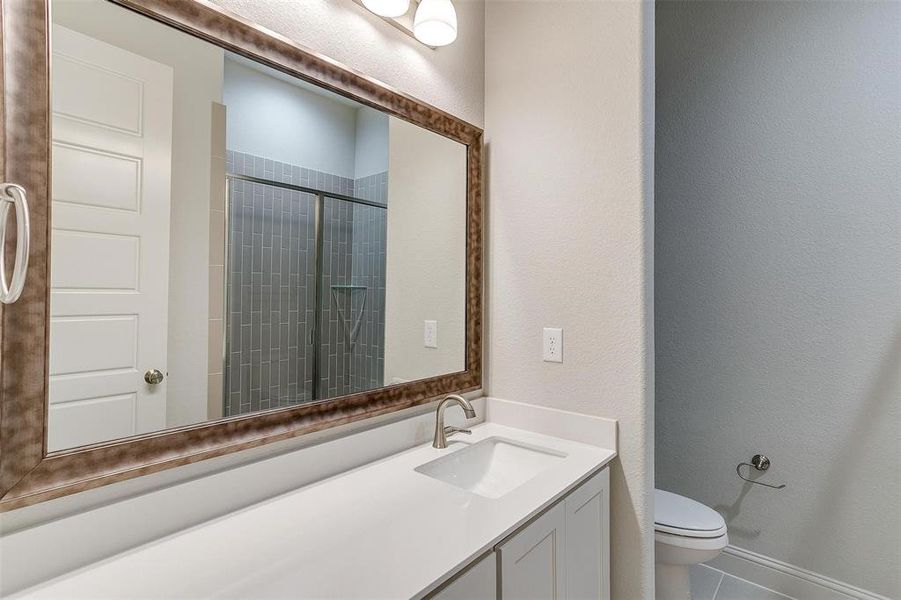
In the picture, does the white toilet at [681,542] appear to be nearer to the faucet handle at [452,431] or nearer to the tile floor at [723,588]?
the tile floor at [723,588]

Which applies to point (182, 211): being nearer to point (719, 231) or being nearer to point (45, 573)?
point (45, 573)

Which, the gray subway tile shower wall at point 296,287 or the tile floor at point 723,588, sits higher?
the gray subway tile shower wall at point 296,287

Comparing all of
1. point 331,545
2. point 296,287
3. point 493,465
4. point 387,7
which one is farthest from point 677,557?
point 387,7

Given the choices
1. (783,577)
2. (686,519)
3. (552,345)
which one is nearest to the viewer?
(552,345)

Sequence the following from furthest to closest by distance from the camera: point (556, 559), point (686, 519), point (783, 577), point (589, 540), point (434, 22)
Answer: point (783, 577) < point (686, 519) < point (434, 22) < point (589, 540) < point (556, 559)

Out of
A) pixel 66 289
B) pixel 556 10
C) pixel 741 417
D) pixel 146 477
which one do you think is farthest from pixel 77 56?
pixel 741 417

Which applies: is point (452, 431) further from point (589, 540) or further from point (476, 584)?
point (476, 584)

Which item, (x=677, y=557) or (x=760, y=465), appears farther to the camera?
(x=760, y=465)

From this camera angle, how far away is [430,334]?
4.93 feet

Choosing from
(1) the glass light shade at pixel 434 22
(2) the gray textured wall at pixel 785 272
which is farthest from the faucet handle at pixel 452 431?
(2) the gray textured wall at pixel 785 272

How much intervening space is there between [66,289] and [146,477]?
375mm

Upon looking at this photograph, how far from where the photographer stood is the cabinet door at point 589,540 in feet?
3.61

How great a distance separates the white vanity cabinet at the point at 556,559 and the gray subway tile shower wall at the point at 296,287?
1.91 feet

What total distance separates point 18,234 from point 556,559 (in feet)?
3.88
